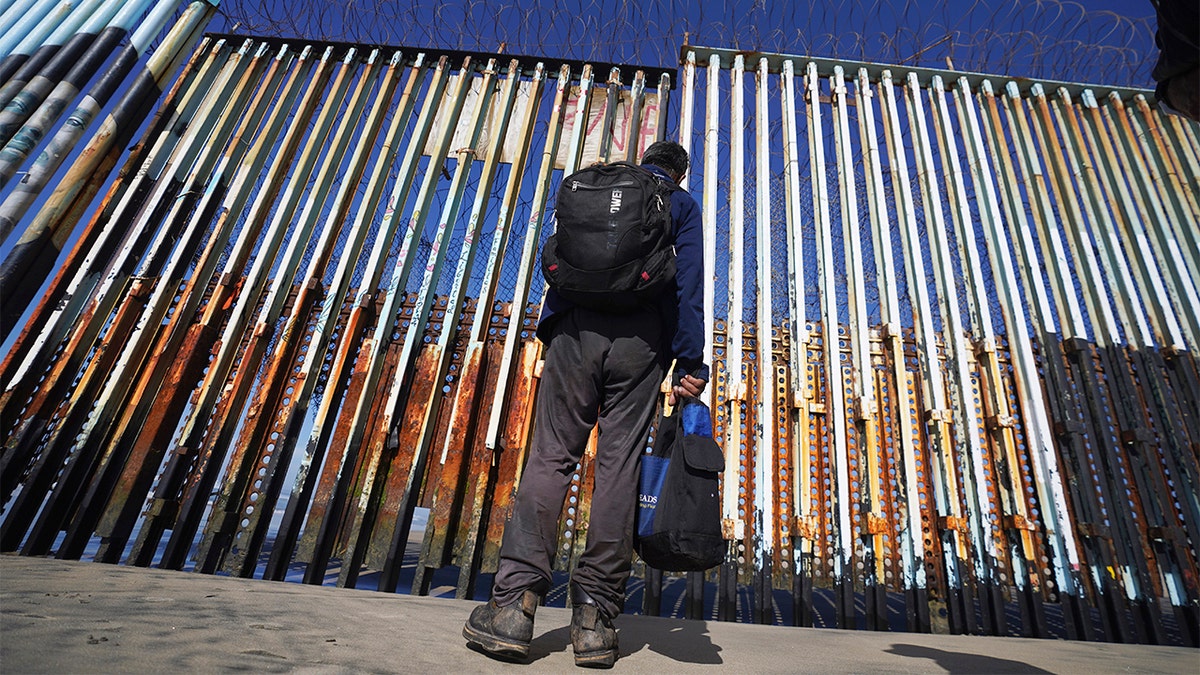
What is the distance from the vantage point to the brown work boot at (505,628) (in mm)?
1527

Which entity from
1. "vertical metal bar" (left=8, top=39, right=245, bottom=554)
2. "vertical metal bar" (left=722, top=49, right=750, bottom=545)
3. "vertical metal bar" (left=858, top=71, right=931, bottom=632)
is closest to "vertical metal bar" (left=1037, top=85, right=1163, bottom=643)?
"vertical metal bar" (left=858, top=71, right=931, bottom=632)

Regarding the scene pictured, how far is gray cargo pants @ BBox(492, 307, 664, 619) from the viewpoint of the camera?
1.70 metres

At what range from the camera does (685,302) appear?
192 cm

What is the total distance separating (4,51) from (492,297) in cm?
264

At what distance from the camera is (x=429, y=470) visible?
3.70m

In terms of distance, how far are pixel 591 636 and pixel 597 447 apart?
0.57 m

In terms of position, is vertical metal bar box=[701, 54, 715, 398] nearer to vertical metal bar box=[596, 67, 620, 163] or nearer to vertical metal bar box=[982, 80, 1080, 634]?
vertical metal bar box=[596, 67, 620, 163]

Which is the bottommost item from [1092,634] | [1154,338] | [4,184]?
[1092,634]

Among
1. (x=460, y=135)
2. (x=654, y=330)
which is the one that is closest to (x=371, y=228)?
(x=460, y=135)

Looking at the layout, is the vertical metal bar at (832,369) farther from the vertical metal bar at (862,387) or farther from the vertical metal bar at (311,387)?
the vertical metal bar at (311,387)

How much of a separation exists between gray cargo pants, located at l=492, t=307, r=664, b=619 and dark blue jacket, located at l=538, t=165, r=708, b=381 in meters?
0.06

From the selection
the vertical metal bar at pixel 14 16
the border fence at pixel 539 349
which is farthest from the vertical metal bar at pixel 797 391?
the vertical metal bar at pixel 14 16

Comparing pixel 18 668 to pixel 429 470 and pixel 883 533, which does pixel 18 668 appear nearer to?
pixel 429 470

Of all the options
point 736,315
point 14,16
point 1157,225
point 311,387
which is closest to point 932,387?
point 736,315
